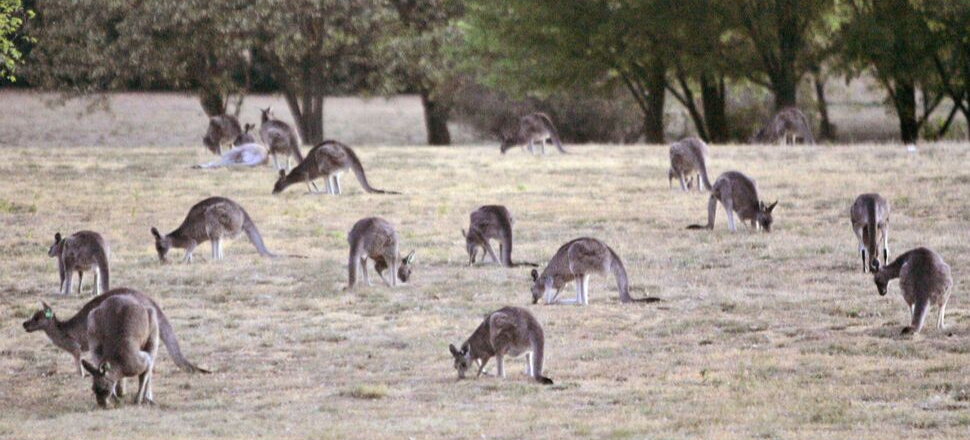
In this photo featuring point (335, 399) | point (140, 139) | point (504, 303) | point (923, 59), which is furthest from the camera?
point (140, 139)

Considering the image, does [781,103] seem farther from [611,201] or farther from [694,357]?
[694,357]

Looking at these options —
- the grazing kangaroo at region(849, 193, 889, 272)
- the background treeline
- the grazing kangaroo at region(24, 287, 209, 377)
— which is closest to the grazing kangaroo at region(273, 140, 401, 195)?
the grazing kangaroo at region(849, 193, 889, 272)

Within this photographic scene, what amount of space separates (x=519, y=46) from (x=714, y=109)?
6104 mm

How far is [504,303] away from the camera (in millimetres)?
16078

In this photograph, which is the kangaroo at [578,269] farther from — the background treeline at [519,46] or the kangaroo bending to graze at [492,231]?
the background treeline at [519,46]

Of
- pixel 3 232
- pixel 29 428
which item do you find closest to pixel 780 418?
pixel 29 428

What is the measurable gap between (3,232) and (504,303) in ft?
29.6

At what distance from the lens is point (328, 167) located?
81.3ft

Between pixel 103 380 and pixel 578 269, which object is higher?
pixel 578 269

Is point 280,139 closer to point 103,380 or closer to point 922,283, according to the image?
point 922,283

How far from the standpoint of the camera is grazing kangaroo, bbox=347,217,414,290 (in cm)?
1653

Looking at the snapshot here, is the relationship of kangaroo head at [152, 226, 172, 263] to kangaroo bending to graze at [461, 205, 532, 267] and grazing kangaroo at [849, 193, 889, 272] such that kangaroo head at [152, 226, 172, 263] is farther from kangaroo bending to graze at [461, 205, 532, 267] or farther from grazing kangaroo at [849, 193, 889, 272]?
grazing kangaroo at [849, 193, 889, 272]

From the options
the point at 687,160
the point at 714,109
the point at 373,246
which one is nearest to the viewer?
the point at 373,246

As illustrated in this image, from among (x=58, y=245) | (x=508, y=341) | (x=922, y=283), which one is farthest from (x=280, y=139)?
(x=508, y=341)
